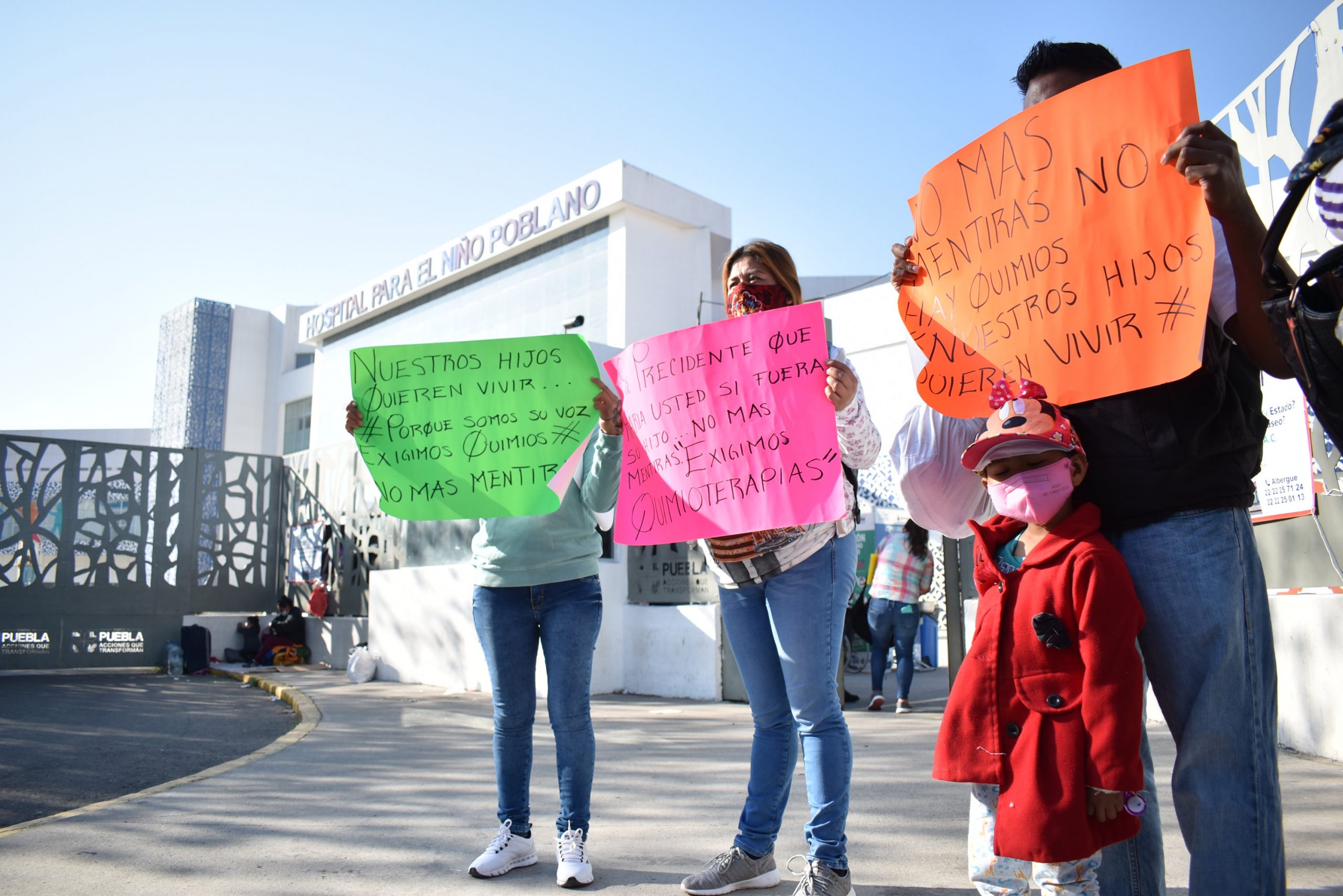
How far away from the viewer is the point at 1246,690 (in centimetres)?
172

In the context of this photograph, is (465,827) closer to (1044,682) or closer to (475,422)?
(475,422)

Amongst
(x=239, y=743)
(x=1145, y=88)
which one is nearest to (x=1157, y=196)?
(x=1145, y=88)

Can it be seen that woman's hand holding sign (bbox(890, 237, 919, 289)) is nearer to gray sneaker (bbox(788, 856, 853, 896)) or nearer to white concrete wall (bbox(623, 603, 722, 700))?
gray sneaker (bbox(788, 856, 853, 896))

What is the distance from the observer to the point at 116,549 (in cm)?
1443

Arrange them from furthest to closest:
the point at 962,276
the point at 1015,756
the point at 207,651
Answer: the point at 207,651, the point at 962,276, the point at 1015,756

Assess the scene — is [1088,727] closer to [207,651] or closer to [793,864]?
[793,864]

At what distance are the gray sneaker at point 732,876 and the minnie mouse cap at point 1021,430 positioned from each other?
5.09 ft

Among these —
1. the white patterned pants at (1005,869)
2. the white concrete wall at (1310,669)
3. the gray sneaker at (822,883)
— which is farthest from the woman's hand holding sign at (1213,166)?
the white concrete wall at (1310,669)

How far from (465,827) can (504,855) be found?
79 cm

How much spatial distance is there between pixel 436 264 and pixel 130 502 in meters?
7.58

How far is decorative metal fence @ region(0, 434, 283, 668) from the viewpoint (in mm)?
13641

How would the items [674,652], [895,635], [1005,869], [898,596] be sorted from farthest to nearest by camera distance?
[674,652] < [895,635] < [898,596] < [1005,869]

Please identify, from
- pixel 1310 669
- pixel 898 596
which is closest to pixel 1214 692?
pixel 1310 669

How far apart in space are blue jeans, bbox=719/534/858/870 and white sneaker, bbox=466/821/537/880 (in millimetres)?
781
